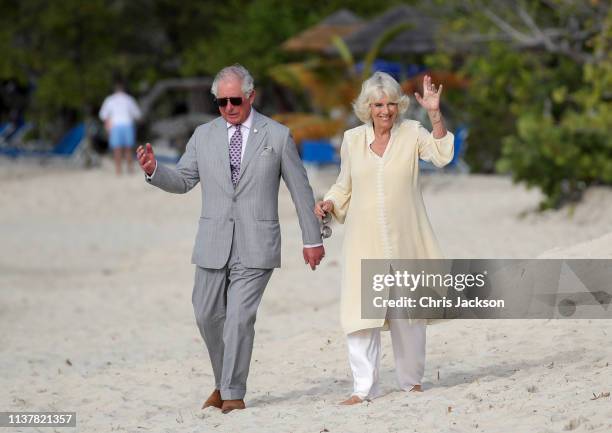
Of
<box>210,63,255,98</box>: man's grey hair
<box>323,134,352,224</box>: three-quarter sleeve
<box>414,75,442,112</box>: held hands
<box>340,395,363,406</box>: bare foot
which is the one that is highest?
<box>210,63,255,98</box>: man's grey hair

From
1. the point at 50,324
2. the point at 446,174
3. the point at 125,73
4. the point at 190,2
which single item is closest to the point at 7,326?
the point at 50,324

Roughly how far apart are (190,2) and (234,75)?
2559 centimetres

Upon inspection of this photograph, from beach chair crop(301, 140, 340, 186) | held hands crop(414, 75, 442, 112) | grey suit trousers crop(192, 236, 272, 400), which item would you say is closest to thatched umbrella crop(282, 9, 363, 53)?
beach chair crop(301, 140, 340, 186)

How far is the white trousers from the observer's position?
6.53 metres

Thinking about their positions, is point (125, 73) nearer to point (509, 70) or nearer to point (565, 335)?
point (509, 70)

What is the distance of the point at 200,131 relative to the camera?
679cm

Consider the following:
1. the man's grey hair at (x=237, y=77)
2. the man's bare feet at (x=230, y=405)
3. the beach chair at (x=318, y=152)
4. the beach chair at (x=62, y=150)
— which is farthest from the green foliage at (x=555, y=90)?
the beach chair at (x=62, y=150)

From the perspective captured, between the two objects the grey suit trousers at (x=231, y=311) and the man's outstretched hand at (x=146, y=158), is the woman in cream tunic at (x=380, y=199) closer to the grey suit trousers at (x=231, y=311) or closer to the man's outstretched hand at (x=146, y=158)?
the grey suit trousers at (x=231, y=311)

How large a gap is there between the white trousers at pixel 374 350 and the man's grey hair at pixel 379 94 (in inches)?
39.6

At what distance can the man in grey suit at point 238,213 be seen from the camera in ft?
21.6

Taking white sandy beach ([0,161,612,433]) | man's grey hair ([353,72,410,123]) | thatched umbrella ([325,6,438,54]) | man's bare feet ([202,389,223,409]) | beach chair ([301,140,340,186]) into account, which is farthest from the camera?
thatched umbrella ([325,6,438,54])

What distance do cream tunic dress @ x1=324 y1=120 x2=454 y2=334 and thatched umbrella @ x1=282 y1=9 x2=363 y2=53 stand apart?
18.2 meters

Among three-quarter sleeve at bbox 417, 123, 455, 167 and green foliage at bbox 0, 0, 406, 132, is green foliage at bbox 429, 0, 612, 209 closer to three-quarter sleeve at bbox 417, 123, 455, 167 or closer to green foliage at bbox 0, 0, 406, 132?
three-quarter sleeve at bbox 417, 123, 455, 167

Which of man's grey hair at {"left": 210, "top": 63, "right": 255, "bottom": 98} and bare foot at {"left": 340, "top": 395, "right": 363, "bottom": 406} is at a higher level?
man's grey hair at {"left": 210, "top": 63, "right": 255, "bottom": 98}
